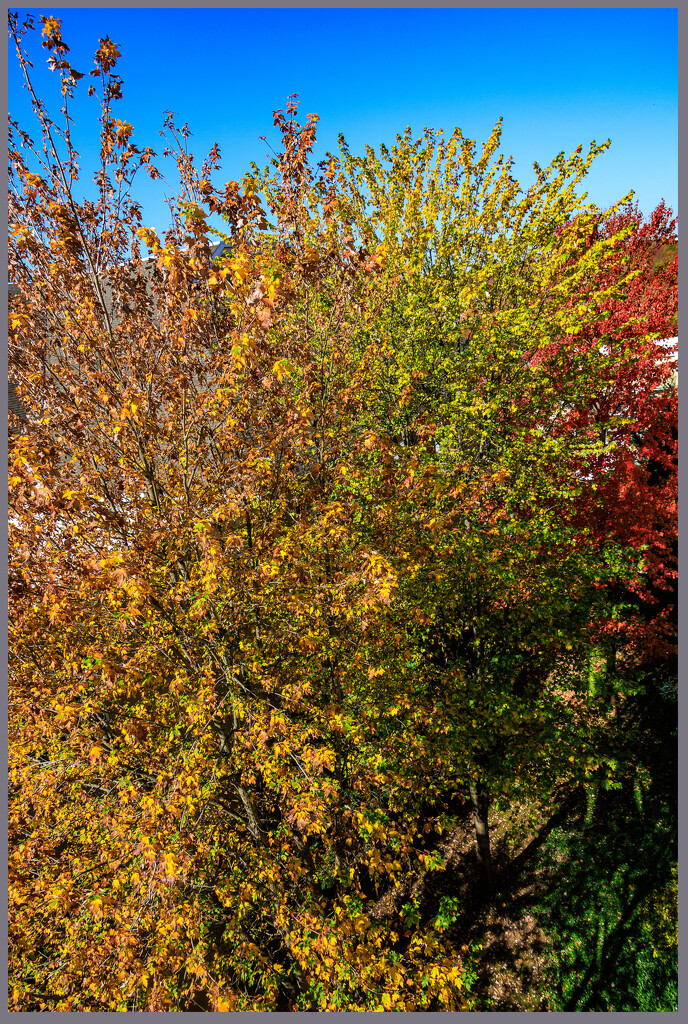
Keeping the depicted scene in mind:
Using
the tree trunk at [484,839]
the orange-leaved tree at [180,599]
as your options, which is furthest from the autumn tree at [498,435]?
the orange-leaved tree at [180,599]

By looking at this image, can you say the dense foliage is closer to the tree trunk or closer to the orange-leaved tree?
the orange-leaved tree

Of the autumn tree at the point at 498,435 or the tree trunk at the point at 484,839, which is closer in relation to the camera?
the autumn tree at the point at 498,435

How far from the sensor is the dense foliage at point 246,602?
17.0 ft

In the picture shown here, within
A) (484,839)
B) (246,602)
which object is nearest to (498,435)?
(246,602)

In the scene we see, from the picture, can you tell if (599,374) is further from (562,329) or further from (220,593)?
(220,593)

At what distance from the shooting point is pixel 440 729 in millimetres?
7766

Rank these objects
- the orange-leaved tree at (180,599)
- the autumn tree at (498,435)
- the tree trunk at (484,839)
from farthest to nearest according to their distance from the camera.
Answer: the tree trunk at (484,839) < the autumn tree at (498,435) < the orange-leaved tree at (180,599)

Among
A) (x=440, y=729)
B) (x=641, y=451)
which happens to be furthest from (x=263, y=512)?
(x=641, y=451)

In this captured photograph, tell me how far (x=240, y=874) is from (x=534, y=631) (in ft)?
21.3

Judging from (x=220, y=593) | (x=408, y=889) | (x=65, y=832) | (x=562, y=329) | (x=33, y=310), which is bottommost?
(x=408, y=889)

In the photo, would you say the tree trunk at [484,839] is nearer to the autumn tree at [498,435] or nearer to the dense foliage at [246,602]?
the autumn tree at [498,435]

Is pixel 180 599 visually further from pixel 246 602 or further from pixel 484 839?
pixel 484 839

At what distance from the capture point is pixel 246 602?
637 cm

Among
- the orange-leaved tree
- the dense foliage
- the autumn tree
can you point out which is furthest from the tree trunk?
the orange-leaved tree
